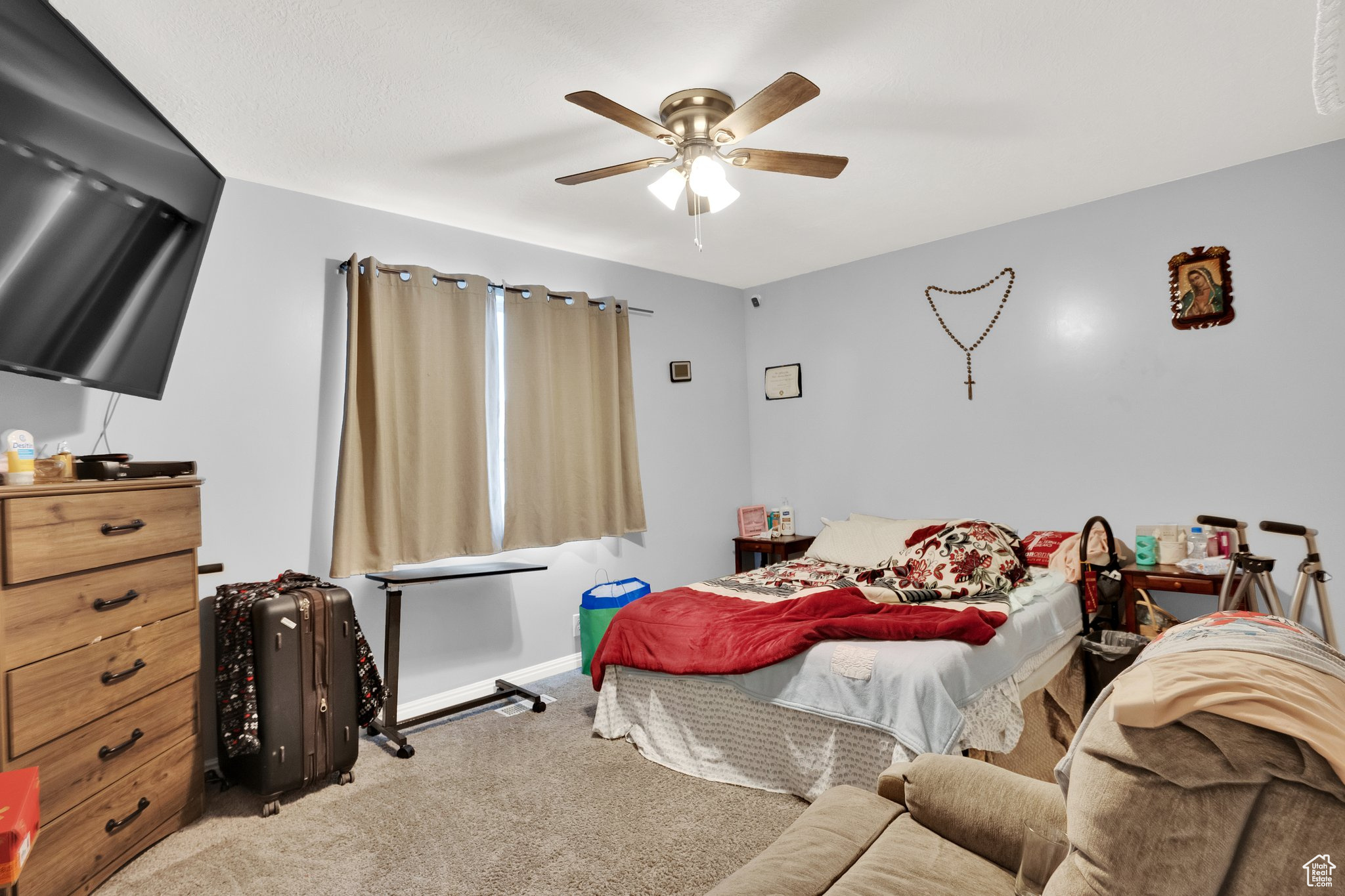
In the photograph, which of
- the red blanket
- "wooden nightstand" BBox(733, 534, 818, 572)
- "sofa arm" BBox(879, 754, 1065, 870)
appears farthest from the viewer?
"wooden nightstand" BBox(733, 534, 818, 572)

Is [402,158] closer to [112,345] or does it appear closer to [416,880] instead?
[112,345]

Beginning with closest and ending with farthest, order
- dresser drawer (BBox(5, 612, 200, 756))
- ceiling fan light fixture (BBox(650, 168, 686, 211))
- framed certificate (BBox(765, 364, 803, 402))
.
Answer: dresser drawer (BBox(5, 612, 200, 756)), ceiling fan light fixture (BBox(650, 168, 686, 211)), framed certificate (BBox(765, 364, 803, 402))

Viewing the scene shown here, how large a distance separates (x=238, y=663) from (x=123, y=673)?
0.47 metres

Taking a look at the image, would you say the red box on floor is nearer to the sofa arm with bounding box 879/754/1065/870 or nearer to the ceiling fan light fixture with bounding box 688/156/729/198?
the sofa arm with bounding box 879/754/1065/870

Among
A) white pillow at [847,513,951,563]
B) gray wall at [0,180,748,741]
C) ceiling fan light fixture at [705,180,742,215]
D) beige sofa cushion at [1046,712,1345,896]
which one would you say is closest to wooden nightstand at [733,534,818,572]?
white pillow at [847,513,951,563]

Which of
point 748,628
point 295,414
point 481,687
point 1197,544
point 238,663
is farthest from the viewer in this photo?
point 481,687

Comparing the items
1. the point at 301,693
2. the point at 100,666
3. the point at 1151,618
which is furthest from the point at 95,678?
the point at 1151,618

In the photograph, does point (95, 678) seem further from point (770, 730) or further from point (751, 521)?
point (751, 521)

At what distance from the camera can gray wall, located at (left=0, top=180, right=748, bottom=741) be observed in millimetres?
2795

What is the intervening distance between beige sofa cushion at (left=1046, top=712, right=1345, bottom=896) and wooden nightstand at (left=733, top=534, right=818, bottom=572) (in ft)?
12.8

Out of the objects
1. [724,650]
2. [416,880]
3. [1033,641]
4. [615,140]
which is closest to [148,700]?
[416,880]

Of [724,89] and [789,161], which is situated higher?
[724,89]

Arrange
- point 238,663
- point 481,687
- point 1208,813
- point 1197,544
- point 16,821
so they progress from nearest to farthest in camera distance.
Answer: point 1208,813 < point 16,821 < point 238,663 < point 1197,544 < point 481,687

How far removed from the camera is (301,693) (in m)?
2.55
